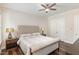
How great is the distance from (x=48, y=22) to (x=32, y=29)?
0.48 meters

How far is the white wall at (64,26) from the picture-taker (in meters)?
1.60

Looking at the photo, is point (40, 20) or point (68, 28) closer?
point (68, 28)

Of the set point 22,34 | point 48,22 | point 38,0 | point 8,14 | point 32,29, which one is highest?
point 38,0

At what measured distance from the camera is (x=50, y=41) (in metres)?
1.87

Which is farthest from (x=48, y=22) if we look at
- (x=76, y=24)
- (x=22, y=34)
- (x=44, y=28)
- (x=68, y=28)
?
(x=22, y=34)

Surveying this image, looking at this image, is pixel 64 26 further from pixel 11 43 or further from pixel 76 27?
pixel 11 43

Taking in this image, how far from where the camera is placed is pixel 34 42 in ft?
5.69

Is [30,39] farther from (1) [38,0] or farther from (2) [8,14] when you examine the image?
(1) [38,0]

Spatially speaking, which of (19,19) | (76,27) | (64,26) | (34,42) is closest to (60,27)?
(64,26)

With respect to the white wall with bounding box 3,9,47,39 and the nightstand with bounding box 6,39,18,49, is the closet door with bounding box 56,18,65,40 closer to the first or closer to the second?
the white wall with bounding box 3,9,47,39

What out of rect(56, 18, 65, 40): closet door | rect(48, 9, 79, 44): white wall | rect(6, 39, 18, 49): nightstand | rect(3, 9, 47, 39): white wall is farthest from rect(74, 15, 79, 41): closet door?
rect(6, 39, 18, 49): nightstand

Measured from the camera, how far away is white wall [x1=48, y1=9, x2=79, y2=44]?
1598 mm

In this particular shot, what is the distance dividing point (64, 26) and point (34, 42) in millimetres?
802

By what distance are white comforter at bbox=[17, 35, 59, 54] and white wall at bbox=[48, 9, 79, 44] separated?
0.19 m
